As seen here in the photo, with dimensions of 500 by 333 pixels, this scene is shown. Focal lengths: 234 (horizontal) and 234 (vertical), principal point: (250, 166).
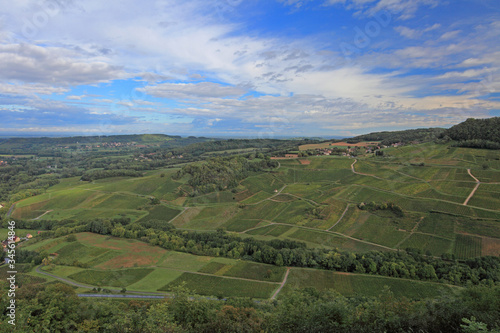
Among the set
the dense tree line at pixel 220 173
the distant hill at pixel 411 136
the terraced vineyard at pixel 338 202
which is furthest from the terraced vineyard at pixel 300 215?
the distant hill at pixel 411 136

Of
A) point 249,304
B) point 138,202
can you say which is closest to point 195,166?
point 138,202

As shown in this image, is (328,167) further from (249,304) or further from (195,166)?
(249,304)

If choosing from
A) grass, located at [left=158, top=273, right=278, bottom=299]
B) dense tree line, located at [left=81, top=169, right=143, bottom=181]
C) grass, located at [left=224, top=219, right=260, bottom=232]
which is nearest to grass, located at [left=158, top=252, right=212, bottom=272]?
grass, located at [left=158, top=273, right=278, bottom=299]

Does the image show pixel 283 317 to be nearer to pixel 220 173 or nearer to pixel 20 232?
pixel 220 173

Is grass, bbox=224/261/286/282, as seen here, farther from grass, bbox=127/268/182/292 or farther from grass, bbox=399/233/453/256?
grass, bbox=399/233/453/256

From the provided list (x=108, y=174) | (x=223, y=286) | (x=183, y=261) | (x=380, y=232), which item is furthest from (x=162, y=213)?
(x=380, y=232)
